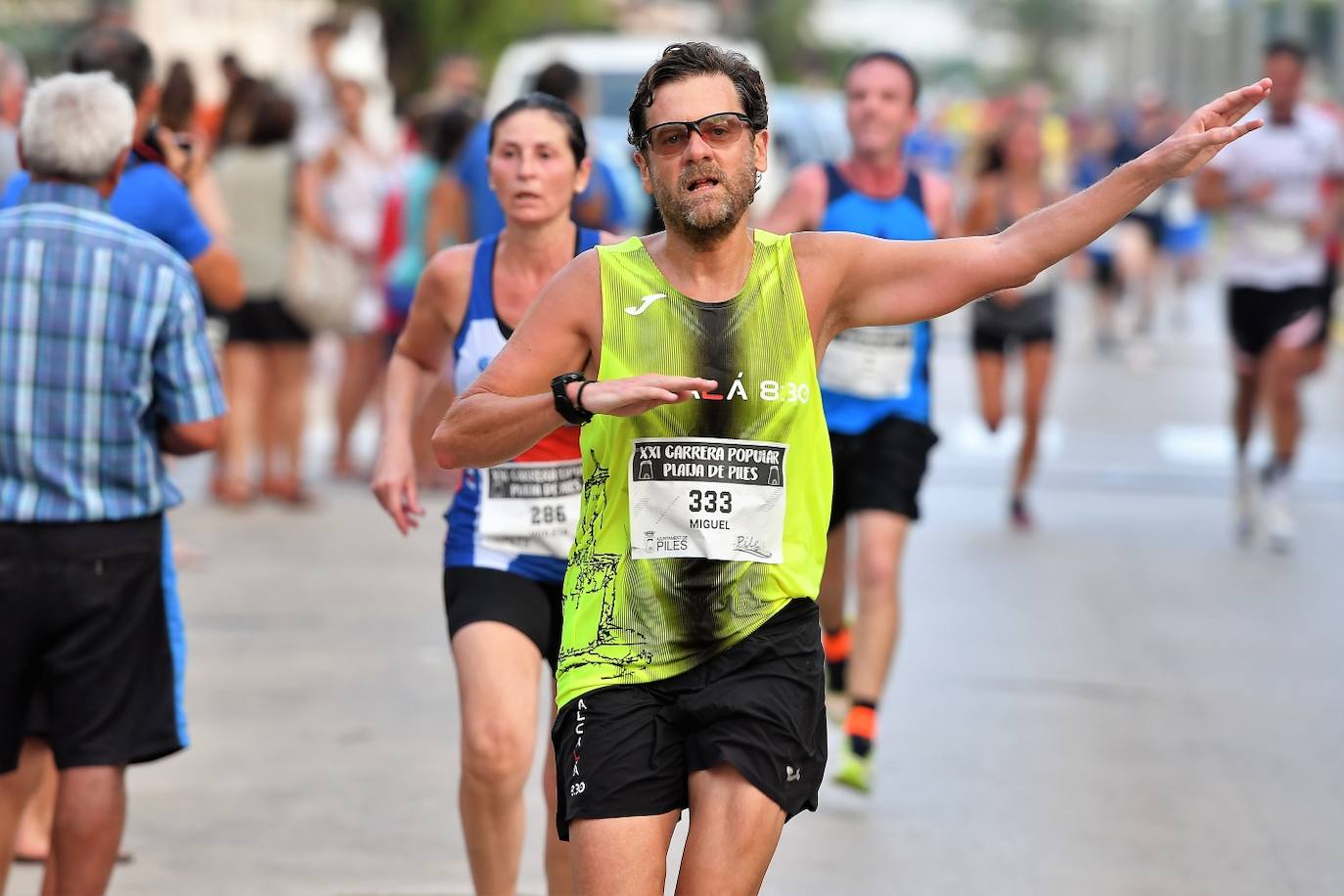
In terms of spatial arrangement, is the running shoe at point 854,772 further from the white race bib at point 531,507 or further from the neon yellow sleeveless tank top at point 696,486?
the neon yellow sleeveless tank top at point 696,486

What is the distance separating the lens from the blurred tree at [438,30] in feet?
96.3

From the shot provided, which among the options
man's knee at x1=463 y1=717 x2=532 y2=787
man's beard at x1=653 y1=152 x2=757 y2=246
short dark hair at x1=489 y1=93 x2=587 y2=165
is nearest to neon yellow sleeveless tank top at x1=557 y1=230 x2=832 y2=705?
man's beard at x1=653 y1=152 x2=757 y2=246

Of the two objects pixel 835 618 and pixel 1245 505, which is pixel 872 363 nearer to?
pixel 835 618

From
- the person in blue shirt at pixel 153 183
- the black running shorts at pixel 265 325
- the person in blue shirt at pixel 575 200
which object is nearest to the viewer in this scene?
the person in blue shirt at pixel 153 183

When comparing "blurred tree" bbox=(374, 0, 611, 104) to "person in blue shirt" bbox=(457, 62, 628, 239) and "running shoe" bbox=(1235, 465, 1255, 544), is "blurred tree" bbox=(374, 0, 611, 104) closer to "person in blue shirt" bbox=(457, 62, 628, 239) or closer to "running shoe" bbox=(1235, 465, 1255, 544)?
"person in blue shirt" bbox=(457, 62, 628, 239)

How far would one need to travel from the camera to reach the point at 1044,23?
120m

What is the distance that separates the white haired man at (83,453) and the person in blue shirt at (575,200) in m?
4.25

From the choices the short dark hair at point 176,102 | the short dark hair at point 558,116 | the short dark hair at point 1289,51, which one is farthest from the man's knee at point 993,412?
the short dark hair at point 558,116

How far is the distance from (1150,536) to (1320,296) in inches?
58.0

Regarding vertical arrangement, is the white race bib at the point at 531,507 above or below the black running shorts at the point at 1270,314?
below

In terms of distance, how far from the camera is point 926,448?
6801 millimetres

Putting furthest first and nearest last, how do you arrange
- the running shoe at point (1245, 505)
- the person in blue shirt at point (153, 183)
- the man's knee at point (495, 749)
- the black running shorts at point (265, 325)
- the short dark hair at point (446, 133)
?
the short dark hair at point (446, 133)
the black running shorts at point (265, 325)
the running shoe at point (1245, 505)
the person in blue shirt at point (153, 183)
the man's knee at point (495, 749)

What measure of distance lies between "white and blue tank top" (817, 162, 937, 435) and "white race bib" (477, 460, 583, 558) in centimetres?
193

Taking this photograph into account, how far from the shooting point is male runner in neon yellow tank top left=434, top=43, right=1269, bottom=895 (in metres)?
3.70
